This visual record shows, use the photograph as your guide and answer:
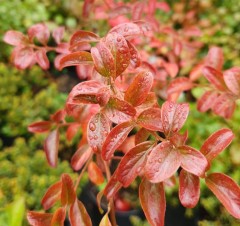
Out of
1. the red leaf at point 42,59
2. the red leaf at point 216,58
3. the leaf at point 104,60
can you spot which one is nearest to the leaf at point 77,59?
the leaf at point 104,60

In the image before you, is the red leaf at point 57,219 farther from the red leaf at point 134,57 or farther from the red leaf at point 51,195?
the red leaf at point 134,57

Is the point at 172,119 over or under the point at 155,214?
over

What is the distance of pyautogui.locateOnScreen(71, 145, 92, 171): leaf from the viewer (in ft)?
3.51

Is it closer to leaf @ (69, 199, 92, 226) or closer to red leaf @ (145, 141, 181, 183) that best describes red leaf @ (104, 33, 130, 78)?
red leaf @ (145, 141, 181, 183)

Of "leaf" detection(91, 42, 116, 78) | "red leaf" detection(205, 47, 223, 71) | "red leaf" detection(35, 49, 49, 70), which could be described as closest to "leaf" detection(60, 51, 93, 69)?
"leaf" detection(91, 42, 116, 78)

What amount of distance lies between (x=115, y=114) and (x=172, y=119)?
111mm

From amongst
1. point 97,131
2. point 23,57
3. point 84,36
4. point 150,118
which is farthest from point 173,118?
point 23,57

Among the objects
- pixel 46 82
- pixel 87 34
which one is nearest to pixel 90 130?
pixel 87 34

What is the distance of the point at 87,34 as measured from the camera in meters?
0.94

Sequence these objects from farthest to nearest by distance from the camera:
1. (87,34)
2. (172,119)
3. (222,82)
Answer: (222,82)
(87,34)
(172,119)

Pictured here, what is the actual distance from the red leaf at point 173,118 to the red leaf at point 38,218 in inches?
14.9

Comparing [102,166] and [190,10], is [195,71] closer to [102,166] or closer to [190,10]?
[102,166]

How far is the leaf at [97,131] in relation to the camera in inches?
27.9

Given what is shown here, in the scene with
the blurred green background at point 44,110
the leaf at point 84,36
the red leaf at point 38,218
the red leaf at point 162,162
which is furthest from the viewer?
the blurred green background at point 44,110
